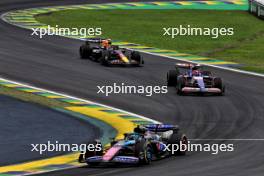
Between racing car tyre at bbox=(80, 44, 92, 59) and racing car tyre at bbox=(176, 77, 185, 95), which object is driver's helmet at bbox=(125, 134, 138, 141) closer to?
racing car tyre at bbox=(176, 77, 185, 95)

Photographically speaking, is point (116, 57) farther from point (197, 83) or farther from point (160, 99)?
point (160, 99)

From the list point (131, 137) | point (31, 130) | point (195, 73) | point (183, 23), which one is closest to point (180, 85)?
point (195, 73)

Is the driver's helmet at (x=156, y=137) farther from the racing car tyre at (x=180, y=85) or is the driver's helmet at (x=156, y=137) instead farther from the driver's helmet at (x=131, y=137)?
the racing car tyre at (x=180, y=85)

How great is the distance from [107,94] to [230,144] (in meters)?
11.0

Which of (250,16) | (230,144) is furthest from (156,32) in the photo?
(230,144)

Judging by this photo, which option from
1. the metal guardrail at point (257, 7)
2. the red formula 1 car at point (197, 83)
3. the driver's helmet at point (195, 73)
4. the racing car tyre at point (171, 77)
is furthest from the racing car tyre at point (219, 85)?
the metal guardrail at point (257, 7)

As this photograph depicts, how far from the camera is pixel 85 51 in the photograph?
4978 centimetres

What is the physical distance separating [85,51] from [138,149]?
76.3 feet

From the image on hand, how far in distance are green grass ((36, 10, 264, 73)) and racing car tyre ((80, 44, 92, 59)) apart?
579 cm

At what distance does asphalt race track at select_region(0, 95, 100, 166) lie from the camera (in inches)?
1151

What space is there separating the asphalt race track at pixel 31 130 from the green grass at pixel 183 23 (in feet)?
48.0

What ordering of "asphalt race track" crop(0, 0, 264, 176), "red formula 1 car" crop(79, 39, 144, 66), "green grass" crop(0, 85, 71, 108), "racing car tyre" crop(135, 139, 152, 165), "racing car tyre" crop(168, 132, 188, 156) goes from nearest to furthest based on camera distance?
"asphalt race track" crop(0, 0, 264, 176) → "racing car tyre" crop(135, 139, 152, 165) → "racing car tyre" crop(168, 132, 188, 156) → "green grass" crop(0, 85, 71, 108) → "red formula 1 car" crop(79, 39, 144, 66)

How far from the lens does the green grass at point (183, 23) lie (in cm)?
5319

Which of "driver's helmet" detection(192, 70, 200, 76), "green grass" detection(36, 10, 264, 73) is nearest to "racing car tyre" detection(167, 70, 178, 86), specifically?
"driver's helmet" detection(192, 70, 200, 76)
